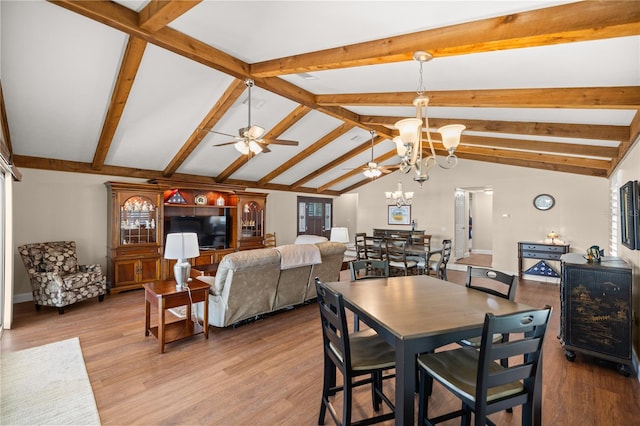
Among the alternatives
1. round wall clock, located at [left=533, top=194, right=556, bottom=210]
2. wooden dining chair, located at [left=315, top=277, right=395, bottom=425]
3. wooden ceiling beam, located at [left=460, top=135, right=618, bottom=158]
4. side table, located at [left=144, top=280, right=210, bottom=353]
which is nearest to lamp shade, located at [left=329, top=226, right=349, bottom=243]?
side table, located at [left=144, top=280, right=210, bottom=353]

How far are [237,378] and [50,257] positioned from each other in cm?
413

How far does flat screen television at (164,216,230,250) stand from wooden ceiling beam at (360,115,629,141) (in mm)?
5364

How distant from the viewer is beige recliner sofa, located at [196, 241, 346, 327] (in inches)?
139

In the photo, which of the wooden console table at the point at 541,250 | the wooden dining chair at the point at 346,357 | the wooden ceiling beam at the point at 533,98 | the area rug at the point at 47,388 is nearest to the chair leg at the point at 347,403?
the wooden dining chair at the point at 346,357

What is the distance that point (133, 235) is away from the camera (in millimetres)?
5734

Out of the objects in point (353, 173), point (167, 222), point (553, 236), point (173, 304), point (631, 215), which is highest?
point (353, 173)

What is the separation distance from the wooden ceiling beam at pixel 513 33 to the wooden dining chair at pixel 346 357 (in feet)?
6.41

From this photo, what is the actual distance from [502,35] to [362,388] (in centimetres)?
288

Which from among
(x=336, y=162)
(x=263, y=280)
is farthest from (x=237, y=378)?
(x=336, y=162)

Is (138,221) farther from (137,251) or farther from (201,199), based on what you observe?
(201,199)

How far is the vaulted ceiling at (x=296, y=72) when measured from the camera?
2098 mm

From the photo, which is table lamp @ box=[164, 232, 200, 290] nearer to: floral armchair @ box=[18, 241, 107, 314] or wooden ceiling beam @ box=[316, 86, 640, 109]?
floral armchair @ box=[18, 241, 107, 314]

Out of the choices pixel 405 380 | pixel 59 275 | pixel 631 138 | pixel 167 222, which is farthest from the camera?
pixel 167 222

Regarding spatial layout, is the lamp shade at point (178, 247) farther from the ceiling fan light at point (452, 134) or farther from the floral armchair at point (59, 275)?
the ceiling fan light at point (452, 134)
